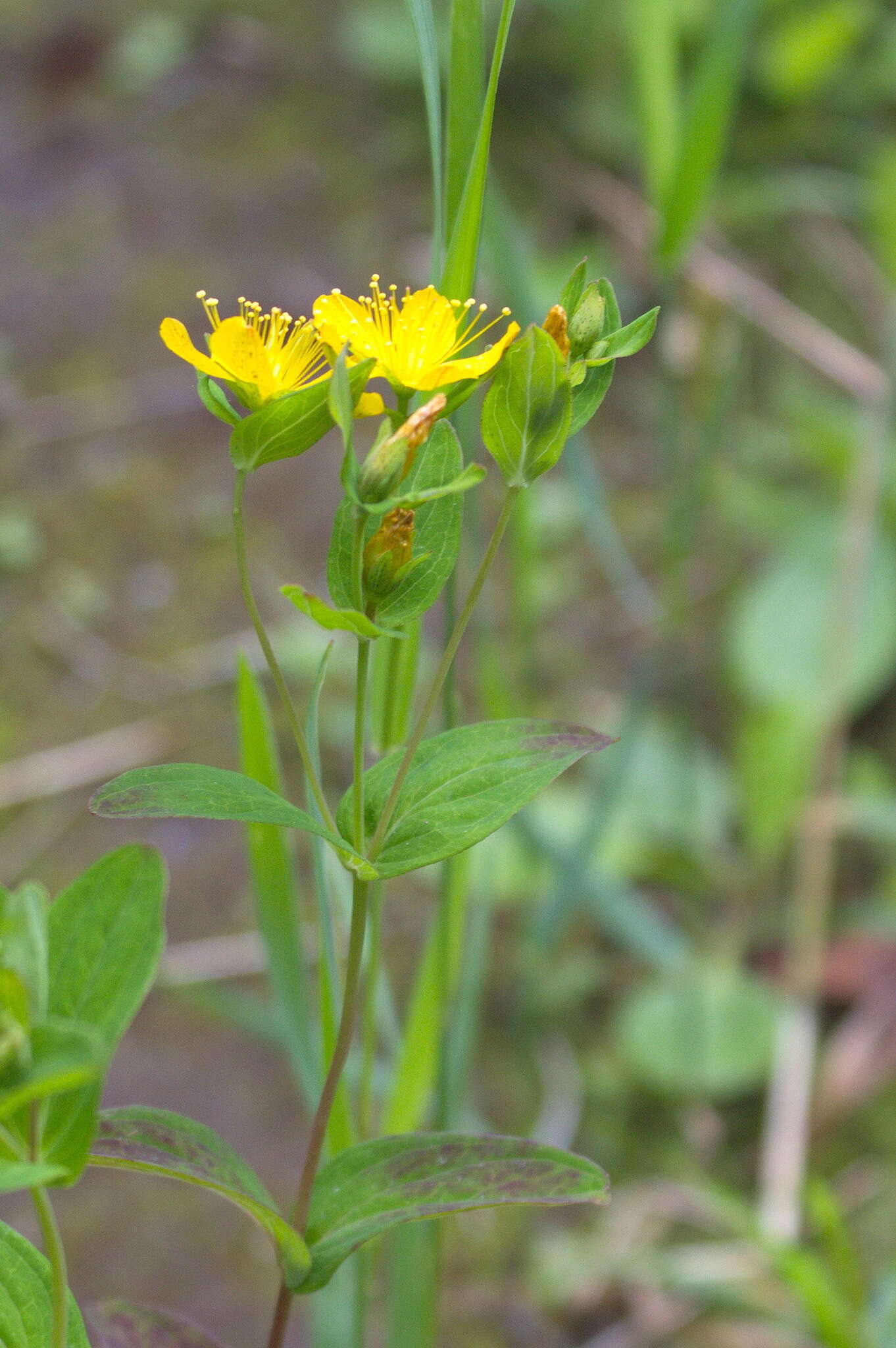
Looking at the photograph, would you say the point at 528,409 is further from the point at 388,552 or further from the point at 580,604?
the point at 580,604

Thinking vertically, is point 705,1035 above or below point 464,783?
below

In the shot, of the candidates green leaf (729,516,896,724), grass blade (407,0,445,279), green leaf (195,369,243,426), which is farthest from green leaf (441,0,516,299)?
green leaf (729,516,896,724)

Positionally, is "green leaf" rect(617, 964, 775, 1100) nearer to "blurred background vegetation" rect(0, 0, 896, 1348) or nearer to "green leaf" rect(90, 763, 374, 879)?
"blurred background vegetation" rect(0, 0, 896, 1348)

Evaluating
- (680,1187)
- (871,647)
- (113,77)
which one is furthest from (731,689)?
(113,77)

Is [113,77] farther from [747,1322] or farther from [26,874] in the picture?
[747,1322]

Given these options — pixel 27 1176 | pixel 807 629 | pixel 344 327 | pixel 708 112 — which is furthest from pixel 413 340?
pixel 807 629

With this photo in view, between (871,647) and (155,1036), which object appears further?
(871,647)
